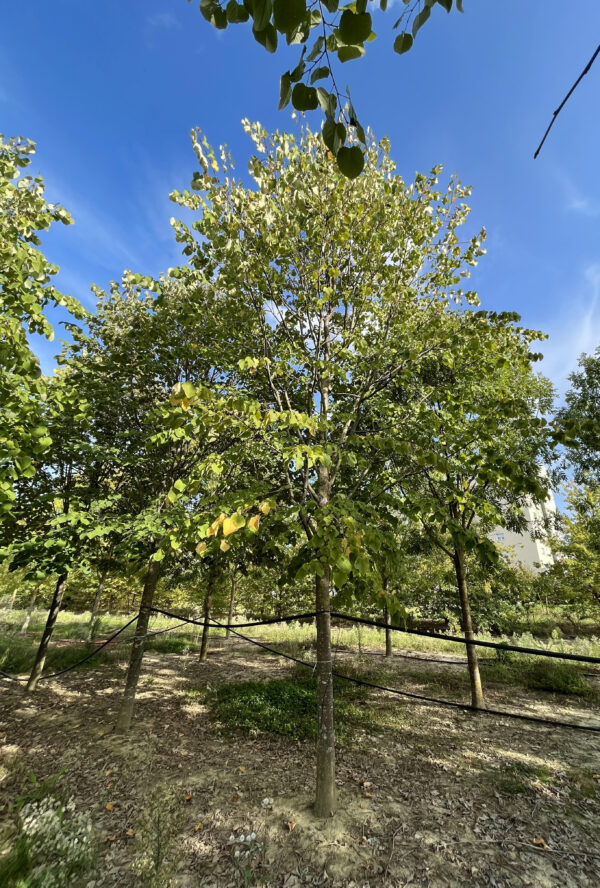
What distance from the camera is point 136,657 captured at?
631 centimetres

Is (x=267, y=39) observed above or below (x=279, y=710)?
above

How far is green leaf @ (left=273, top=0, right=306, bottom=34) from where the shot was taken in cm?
82

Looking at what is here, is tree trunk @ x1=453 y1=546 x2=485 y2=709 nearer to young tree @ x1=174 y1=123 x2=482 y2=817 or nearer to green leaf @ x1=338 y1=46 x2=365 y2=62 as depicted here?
young tree @ x1=174 y1=123 x2=482 y2=817

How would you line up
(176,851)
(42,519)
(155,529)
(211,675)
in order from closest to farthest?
(176,851)
(155,529)
(42,519)
(211,675)

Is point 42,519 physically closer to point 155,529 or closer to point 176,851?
point 155,529

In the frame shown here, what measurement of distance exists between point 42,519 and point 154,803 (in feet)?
14.0

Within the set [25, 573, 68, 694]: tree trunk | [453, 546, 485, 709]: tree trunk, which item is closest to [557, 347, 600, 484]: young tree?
[453, 546, 485, 709]: tree trunk

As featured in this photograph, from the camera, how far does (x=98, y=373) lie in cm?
638

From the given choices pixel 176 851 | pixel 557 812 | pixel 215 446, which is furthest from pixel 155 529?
pixel 557 812

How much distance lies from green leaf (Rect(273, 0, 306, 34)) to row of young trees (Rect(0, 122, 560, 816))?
1564 millimetres

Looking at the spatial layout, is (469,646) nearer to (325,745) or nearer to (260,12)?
(325,745)

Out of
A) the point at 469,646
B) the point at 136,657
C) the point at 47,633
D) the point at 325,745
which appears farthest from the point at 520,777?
the point at 47,633

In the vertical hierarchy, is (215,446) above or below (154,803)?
above

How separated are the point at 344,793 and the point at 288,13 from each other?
644 centimetres
